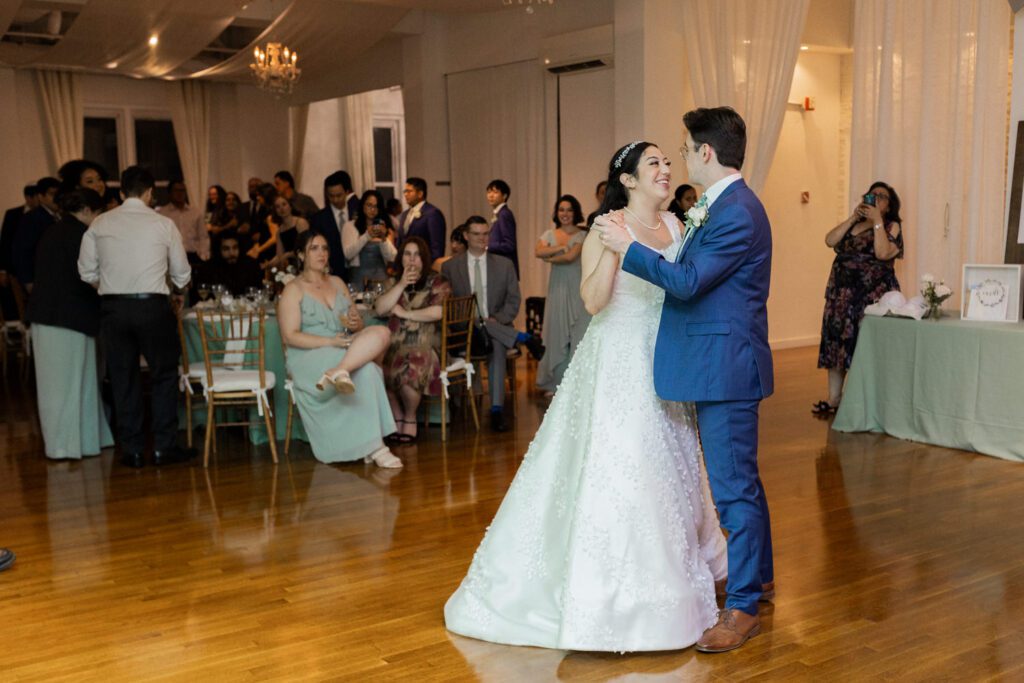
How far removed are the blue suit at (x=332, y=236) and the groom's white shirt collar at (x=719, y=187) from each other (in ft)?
19.5

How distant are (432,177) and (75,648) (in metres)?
9.64

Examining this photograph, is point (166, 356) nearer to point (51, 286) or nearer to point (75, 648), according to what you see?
point (51, 286)

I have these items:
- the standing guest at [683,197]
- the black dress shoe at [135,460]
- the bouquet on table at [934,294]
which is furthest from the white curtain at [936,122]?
the black dress shoe at [135,460]

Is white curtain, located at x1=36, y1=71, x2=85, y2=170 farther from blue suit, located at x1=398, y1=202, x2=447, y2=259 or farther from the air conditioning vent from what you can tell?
the air conditioning vent

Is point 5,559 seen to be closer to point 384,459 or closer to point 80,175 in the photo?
point 384,459

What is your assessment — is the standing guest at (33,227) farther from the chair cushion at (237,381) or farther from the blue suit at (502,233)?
the blue suit at (502,233)

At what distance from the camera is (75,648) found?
12.4ft

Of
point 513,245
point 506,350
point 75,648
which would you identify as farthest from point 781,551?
point 513,245

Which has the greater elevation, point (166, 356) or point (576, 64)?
point (576, 64)

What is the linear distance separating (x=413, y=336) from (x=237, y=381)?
1198 mm

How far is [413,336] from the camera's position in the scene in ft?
23.5

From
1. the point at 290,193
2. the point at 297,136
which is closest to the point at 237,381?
the point at 290,193

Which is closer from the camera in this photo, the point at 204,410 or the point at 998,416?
the point at 998,416

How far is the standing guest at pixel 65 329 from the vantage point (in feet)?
21.8
